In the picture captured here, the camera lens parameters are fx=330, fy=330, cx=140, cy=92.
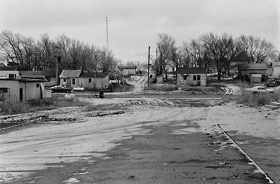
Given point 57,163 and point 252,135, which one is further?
point 252,135

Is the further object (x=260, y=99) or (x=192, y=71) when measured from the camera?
(x=192, y=71)

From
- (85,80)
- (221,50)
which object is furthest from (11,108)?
(221,50)

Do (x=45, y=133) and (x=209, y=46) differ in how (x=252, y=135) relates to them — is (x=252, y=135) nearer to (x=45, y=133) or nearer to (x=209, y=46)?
(x=45, y=133)

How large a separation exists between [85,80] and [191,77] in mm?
22953

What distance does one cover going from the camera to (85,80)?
68.6m

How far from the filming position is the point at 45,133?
54.2ft

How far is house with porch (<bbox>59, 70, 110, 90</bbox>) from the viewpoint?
222 ft

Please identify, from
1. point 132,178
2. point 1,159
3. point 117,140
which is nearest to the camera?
point 132,178

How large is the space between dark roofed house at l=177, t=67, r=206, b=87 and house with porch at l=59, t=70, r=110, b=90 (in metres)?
16.3

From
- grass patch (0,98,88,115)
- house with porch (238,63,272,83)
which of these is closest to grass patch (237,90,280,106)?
grass patch (0,98,88,115)

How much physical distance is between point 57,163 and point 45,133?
7.15 meters

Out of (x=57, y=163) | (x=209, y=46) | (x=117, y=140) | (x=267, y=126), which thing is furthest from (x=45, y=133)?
(x=209, y=46)

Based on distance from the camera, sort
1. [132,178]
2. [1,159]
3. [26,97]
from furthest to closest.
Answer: [26,97] < [1,159] < [132,178]

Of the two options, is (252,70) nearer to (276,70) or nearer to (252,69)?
(252,69)
